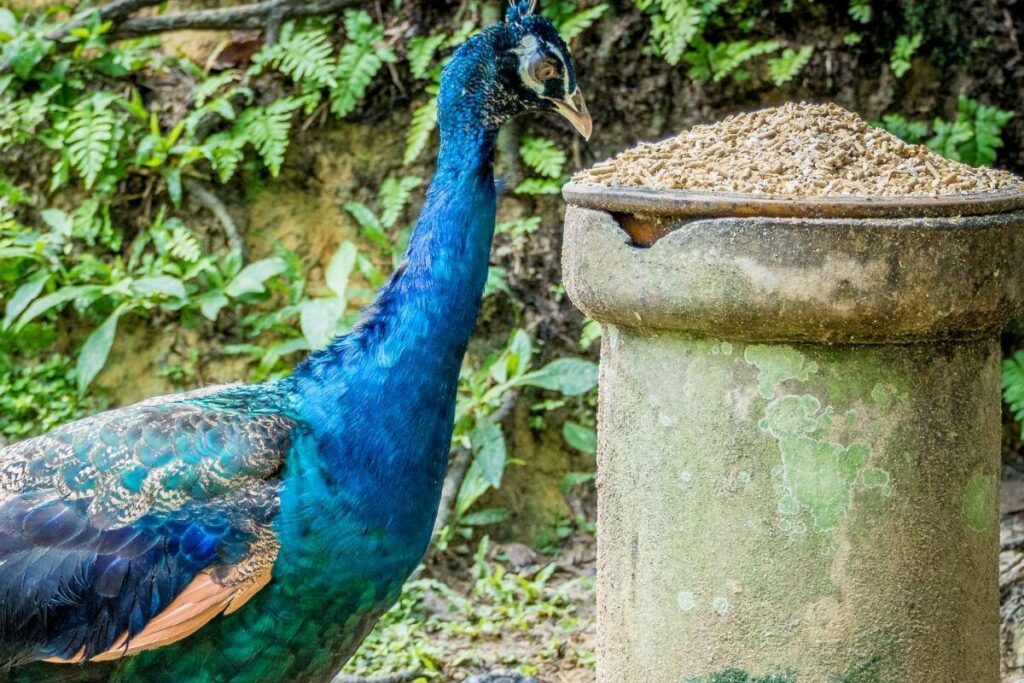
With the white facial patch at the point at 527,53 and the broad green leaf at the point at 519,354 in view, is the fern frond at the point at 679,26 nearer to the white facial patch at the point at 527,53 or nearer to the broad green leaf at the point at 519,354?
the broad green leaf at the point at 519,354

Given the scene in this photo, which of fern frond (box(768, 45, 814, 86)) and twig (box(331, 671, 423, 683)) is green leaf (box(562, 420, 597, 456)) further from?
fern frond (box(768, 45, 814, 86))

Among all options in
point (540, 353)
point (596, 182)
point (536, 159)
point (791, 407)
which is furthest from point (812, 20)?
point (791, 407)

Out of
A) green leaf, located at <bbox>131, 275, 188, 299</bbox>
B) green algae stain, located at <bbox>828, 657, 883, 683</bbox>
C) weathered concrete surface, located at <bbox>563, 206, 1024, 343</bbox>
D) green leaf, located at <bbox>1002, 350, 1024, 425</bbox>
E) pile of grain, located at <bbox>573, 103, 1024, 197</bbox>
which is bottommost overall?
green algae stain, located at <bbox>828, 657, 883, 683</bbox>

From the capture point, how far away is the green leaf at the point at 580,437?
16.5 feet

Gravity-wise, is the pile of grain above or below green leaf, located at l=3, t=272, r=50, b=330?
above

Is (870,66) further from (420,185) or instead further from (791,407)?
(791,407)

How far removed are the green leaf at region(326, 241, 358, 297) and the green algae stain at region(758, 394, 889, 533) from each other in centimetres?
263

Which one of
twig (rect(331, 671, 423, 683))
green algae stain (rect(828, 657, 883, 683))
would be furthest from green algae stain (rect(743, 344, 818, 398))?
twig (rect(331, 671, 423, 683))

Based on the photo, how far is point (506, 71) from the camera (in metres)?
3.06

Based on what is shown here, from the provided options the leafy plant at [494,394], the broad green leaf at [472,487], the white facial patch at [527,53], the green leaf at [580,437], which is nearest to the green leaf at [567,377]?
the leafy plant at [494,394]

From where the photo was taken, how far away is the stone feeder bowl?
2572 mm

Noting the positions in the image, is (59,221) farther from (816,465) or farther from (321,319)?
(816,465)

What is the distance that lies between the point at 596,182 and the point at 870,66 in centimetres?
263

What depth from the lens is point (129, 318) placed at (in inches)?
217
